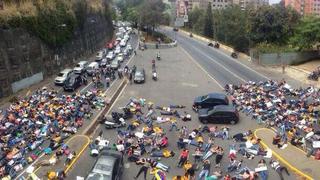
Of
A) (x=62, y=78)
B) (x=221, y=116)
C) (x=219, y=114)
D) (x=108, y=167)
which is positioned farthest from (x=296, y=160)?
(x=62, y=78)

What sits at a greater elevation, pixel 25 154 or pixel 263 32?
pixel 263 32

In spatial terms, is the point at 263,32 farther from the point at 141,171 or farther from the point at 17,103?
the point at 141,171

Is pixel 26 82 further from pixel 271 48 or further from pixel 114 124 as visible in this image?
pixel 271 48

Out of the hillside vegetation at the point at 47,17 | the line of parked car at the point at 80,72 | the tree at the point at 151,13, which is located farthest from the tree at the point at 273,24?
the tree at the point at 151,13

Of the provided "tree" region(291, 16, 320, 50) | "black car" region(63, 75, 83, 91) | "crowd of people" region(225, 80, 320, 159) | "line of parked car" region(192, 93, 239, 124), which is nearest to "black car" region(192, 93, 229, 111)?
"line of parked car" region(192, 93, 239, 124)

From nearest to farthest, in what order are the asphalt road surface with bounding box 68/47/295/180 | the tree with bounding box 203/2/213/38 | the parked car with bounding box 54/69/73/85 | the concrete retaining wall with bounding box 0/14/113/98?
the asphalt road surface with bounding box 68/47/295/180 → the concrete retaining wall with bounding box 0/14/113/98 → the parked car with bounding box 54/69/73/85 → the tree with bounding box 203/2/213/38

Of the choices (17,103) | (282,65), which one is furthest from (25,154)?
(282,65)

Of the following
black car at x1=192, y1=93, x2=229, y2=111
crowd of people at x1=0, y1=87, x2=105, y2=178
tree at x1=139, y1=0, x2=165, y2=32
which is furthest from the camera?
tree at x1=139, y1=0, x2=165, y2=32

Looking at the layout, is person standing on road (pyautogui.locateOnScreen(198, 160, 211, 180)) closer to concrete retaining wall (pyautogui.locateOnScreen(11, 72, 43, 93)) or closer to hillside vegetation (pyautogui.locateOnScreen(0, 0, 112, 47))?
concrete retaining wall (pyautogui.locateOnScreen(11, 72, 43, 93))
